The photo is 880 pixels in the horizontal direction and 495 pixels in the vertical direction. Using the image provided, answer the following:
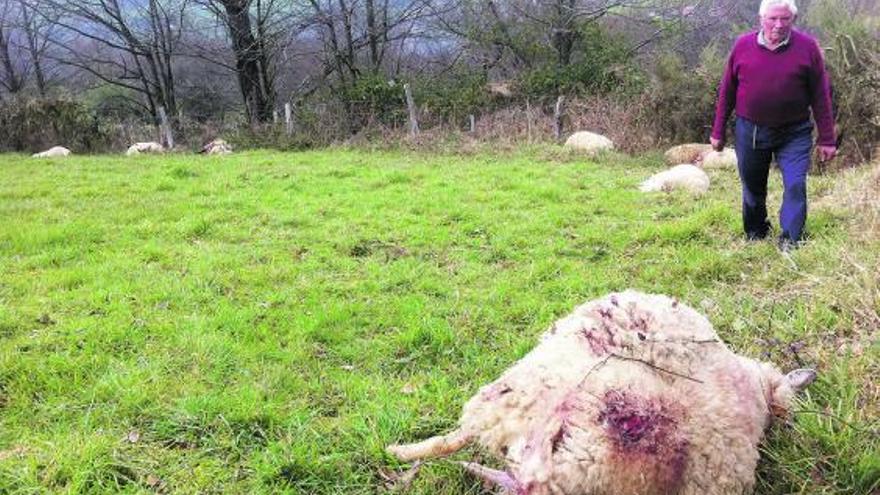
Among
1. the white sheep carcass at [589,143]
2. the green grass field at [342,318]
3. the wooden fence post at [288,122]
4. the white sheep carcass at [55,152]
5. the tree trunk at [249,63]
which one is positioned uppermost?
the tree trunk at [249,63]

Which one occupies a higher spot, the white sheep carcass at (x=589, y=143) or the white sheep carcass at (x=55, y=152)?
the white sheep carcass at (x=55, y=152)

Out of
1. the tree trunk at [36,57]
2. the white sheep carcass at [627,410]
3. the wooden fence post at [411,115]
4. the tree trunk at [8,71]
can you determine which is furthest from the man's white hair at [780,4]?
the tree trunk at [8,71]

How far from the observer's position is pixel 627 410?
217 cm

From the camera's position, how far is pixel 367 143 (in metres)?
15.7

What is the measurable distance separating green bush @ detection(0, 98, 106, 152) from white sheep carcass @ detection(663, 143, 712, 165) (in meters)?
14.6

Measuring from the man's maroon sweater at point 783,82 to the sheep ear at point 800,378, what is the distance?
3048 millimetres

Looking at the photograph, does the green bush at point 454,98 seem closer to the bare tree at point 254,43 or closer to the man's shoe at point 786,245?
the bare tree at point 254,43

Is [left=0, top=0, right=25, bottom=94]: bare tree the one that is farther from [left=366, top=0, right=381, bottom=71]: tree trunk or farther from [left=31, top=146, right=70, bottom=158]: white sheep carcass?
[left=366, top=0, right=381, bottom=71]: tree trunk

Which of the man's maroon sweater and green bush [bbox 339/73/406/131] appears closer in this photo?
the man's maroon sweater

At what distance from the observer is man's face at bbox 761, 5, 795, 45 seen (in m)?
4.88

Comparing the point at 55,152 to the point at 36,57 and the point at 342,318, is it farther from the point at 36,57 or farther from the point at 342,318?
the point at 342,318

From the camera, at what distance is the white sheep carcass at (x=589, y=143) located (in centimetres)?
1262

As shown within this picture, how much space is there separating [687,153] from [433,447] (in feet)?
32.5

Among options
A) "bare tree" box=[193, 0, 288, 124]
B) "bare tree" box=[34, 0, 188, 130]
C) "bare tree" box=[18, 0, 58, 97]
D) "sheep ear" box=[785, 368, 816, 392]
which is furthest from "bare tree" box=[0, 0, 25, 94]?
"sheep ear" box=[785, 368, 816, 392]
